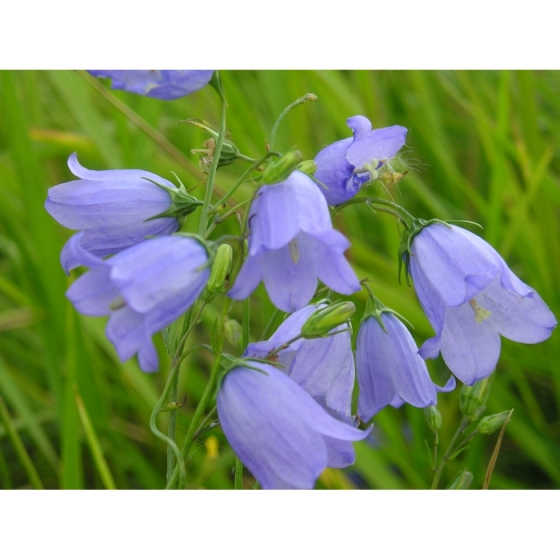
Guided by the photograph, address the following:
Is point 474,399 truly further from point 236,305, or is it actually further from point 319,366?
point 236,305

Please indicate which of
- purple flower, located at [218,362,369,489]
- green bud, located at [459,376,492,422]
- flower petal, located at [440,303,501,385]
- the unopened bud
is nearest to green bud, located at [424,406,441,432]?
green bud, located at [459,376,492,422]

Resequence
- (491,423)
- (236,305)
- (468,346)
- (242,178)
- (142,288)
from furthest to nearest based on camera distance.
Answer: (236,305) < (491,423) < (468,346) < (242,178) < (142,288)

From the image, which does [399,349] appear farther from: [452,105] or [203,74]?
[452,105]

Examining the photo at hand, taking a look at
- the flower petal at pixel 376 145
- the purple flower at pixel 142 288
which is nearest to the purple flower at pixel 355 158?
the flower petal at pixel 376 145

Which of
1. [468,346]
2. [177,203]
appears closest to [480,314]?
[468,346]
